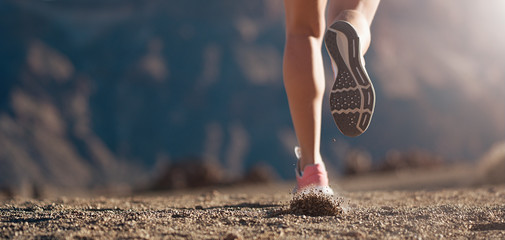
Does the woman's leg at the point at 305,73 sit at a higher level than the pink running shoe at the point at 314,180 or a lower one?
higher

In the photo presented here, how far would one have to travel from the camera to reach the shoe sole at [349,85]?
182cm

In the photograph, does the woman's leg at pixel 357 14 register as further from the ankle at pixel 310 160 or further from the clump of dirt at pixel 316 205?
the clump of dirt at pixel 316 205

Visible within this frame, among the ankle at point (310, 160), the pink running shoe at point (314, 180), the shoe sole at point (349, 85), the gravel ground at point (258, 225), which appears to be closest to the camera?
the gravel ground at point (258, 225)

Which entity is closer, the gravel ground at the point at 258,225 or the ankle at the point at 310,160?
the gravel ground at the point at 258,225

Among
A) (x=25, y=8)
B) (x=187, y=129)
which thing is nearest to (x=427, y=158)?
(x=187, y=129)

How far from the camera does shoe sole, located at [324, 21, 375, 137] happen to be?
1.82 m

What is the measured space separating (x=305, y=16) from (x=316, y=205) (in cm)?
85

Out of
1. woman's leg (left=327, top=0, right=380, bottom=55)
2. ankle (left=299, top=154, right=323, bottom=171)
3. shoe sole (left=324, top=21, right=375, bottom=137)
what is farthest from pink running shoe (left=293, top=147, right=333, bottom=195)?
woman's leg (left=327, top=0, right=380, bottom=55)

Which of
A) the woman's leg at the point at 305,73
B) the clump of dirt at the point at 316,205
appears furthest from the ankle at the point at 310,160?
the clump of dirt at the point at 316,205

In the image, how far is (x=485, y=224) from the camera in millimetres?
1769

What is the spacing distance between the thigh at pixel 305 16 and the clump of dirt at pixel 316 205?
0.75 meters

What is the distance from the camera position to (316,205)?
1.94m

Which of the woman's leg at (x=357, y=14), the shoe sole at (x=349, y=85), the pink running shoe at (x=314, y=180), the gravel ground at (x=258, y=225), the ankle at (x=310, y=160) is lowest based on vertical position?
the gravel ground at (x=258, y=225)

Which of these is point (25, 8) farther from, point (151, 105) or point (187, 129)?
point (187, 129)
